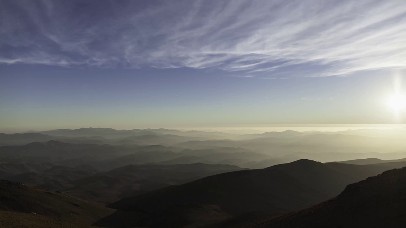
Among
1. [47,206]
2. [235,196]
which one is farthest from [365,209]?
[47,206]

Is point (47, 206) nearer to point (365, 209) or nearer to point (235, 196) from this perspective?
point (235, 196)

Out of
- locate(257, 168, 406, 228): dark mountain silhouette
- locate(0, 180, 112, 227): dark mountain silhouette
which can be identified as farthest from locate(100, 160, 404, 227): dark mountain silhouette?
locate(257, 168, 406, 228): dark mountain silhouette

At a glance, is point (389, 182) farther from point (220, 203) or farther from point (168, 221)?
point (220, 203)

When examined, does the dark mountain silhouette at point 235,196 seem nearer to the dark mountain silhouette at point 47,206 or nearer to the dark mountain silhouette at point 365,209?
the dark mountain silhouette at point 47,206

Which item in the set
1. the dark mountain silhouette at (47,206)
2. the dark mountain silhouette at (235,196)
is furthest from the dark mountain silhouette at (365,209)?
the dark mountain silhouette at (47,206)

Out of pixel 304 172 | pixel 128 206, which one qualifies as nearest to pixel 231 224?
pixel 128 206
